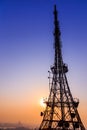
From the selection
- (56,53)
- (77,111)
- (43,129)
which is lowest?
(43,129)

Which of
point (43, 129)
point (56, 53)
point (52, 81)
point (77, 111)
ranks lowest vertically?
point (43, 129)

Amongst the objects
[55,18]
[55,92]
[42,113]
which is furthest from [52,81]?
[55,18]

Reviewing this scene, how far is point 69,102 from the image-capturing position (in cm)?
9700

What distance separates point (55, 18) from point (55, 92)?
25.2 meters

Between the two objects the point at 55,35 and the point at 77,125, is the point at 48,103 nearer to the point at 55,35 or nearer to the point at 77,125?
the point at 77,125

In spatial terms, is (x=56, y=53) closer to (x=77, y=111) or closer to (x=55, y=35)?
(x=55, y=35)

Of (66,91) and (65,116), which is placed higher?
(66,91)

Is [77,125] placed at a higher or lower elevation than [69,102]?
lower

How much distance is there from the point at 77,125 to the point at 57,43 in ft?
90.3

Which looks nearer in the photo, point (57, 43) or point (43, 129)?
point (43, 129)

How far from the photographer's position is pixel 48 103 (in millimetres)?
98500

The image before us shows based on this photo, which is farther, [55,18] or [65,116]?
[55,18]

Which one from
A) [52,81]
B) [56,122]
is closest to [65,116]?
[56,122]

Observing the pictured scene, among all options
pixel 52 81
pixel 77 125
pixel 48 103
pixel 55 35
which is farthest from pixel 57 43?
pixel 77 125
